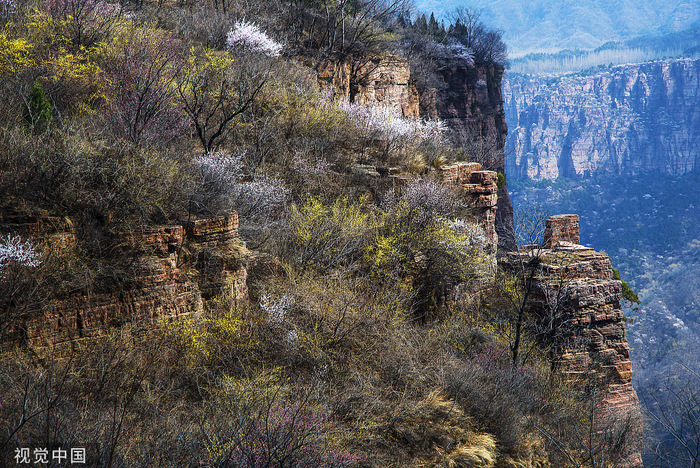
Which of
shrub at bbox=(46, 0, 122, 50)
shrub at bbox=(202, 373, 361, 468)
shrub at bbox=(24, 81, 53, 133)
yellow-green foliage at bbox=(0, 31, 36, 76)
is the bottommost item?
shrub at bbox=(202, 373, 361, 468)

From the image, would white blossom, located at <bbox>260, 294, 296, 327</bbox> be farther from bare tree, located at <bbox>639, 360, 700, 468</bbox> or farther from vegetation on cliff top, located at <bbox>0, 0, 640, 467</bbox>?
bare tree, located at <bbox>639, 360, 700, 468</bbox>

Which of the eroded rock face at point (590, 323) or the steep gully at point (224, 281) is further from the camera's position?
the eroded rock face at point (590, 323)

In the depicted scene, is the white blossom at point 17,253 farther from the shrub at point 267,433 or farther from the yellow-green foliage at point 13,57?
the yellow-green foliage at point 13,57

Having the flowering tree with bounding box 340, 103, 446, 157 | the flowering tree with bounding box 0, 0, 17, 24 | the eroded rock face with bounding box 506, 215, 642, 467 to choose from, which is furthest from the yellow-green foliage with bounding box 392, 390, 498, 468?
the flowering tree with bounding box 0, 0, 17, 24

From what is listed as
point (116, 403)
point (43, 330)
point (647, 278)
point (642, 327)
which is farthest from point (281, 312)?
point (647, 278)

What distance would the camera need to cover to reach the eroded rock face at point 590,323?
11.9 meters

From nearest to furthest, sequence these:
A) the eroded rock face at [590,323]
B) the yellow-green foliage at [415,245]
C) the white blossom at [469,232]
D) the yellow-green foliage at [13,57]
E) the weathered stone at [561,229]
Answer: the yellow-green foliage at [13,57] → the eroded rock face at [590,323] → the yellow-green foliage at [415,245] → the white blossom at [469,232] → the weathered stone at [561,229]

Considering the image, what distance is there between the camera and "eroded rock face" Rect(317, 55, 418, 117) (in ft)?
76.2

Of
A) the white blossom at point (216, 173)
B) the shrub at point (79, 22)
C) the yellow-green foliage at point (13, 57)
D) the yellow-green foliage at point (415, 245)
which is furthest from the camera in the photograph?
the shrub at point (79, 22)

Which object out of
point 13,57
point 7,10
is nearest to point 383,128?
point 13,57

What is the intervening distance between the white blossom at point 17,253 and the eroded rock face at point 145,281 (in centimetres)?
24

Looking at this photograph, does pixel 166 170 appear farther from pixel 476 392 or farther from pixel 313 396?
pixel 476 392

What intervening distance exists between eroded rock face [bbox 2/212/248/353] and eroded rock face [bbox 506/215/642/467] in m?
8.22

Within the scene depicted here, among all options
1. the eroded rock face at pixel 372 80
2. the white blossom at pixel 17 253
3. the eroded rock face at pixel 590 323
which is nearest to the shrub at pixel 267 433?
the white blossom at pixel 17 253
